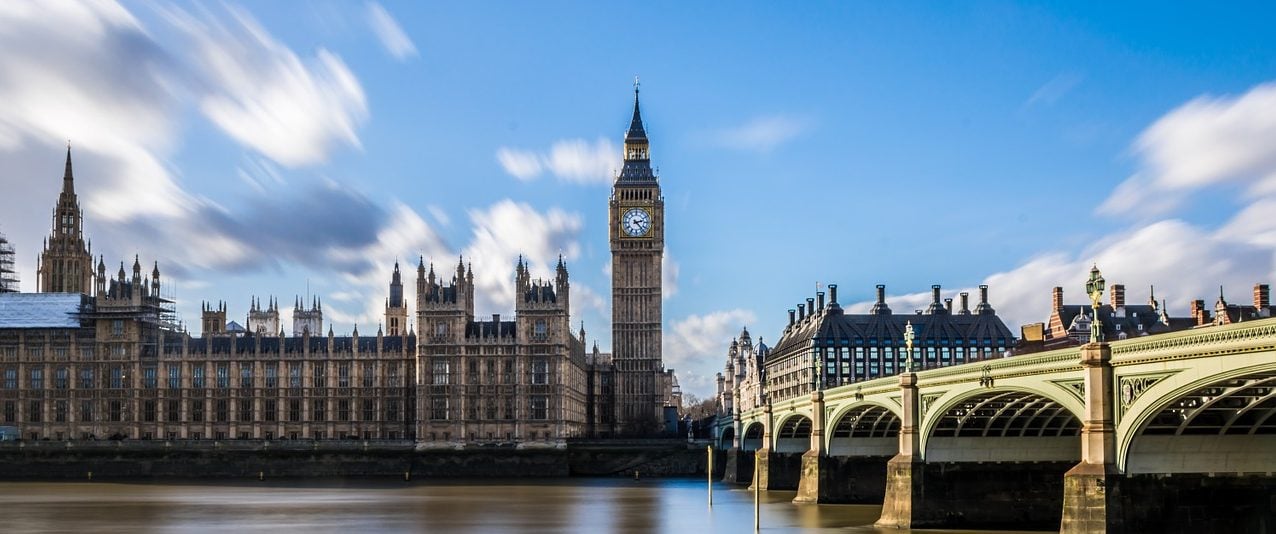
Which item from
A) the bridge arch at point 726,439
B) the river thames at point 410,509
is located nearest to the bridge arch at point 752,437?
the river thames at point 410,509

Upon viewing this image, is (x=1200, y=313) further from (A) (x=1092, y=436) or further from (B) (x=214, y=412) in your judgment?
(B) (x=214, y=412)

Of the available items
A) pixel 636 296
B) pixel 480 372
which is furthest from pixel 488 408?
pixel 636 296

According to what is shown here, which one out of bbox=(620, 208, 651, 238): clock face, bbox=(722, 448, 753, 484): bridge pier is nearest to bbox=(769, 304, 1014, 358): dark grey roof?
bbox=(620, 208, 651, 238): clock face

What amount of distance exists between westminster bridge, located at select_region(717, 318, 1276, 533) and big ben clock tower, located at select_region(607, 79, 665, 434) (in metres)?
85.9

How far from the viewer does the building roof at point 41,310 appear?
151 m

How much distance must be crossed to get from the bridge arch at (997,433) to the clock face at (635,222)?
350 ft

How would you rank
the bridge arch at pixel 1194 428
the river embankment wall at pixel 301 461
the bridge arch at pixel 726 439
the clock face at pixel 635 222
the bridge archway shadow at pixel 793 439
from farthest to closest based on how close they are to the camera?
1. the clock face at pixel 635 222
2. the bridge arch at pixel 726 439
3. the river embankment wall at pixel 301 461
4. the bridge archway shadow at pixel 793 439
5. the bridge arch at pixel 1194 428

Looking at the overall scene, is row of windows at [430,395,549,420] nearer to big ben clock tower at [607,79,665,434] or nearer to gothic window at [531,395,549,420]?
gothic window at [531,395,549,420]

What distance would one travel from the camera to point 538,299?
147000 millimetres

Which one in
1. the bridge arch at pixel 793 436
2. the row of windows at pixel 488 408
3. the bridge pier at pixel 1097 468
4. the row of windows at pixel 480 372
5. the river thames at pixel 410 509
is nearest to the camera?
the bridge pier at pixel 1097 468

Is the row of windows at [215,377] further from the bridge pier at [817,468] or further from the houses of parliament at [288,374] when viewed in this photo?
the bridge pier at [817,468]

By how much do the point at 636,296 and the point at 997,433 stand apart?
104370 mm

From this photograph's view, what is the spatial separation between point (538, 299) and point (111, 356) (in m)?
42.9

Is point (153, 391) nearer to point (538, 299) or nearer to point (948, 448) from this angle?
point (538, 299)
